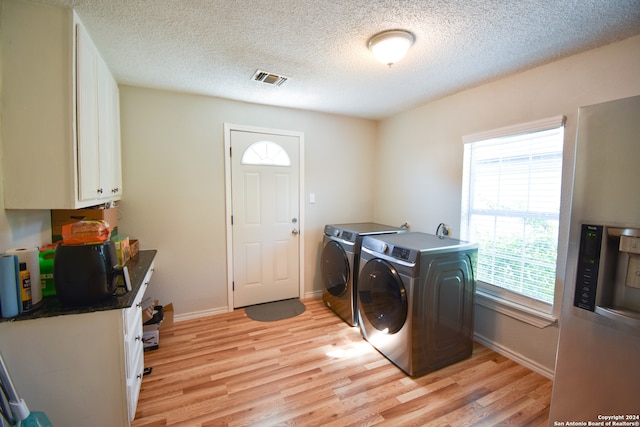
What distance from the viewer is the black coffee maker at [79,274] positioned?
1.33 m

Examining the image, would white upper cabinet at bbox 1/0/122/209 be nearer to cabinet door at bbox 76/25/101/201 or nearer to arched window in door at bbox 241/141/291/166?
cabinet door at bbox 76/25/101/201

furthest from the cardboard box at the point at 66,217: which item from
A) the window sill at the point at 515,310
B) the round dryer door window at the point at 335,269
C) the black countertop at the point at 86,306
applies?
the window sill at the point at 515,310

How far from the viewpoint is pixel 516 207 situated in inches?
84.3

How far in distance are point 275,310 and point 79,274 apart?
1.99 meters

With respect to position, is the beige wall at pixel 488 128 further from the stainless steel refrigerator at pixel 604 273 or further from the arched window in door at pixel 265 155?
the arched window in door at pixel 265 155

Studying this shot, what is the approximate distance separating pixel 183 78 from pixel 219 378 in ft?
7.86

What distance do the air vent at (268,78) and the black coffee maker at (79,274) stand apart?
1661 mm

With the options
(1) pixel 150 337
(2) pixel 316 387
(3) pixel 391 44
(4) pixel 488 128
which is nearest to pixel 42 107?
(1) pixel 150 337

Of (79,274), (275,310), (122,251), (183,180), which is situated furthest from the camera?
(275,310)

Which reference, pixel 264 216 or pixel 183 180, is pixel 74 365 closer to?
pixel 183 180

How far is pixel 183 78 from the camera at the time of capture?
2305 mm

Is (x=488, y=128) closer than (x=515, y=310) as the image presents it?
No

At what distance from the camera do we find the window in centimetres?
195

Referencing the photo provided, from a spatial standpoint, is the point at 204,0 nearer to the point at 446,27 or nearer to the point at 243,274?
the point at 446,27
